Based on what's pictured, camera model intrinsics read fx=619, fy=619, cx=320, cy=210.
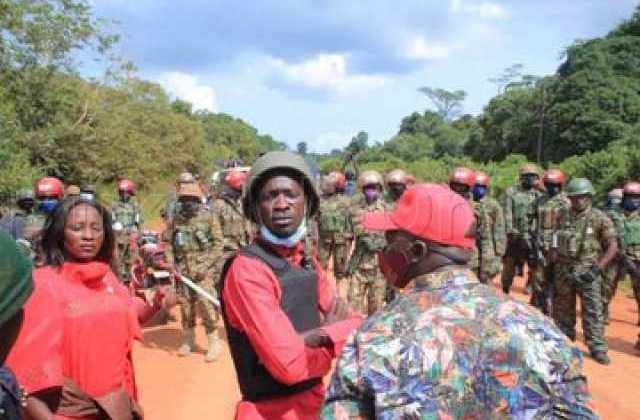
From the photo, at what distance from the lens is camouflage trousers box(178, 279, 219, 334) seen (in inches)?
296

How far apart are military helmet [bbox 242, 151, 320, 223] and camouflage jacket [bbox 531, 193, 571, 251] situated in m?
6.12

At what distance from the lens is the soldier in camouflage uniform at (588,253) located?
24.2 ft

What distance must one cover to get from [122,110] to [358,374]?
63.8 ft

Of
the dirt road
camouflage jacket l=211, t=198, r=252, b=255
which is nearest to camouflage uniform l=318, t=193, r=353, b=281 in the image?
camouflage jacket l=211, t=198, r=252, b=255

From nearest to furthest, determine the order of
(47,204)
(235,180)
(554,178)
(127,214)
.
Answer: (47,204) → (554,178) → (235,180) → (127,214)

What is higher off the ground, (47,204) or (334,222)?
(47,204)

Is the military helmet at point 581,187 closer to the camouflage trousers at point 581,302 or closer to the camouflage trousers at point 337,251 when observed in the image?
the camouflage trousers at point 581,302

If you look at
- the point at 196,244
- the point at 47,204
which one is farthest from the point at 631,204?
the point at 47,204

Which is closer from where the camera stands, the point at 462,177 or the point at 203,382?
the point at 203,382

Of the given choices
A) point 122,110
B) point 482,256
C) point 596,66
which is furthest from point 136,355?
point 596,66

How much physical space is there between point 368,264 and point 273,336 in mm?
6463

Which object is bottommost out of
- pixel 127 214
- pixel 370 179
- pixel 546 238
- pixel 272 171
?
pixel 546 238

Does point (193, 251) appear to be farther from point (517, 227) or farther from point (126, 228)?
point (517, 227)

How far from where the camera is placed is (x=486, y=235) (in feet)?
28.3
